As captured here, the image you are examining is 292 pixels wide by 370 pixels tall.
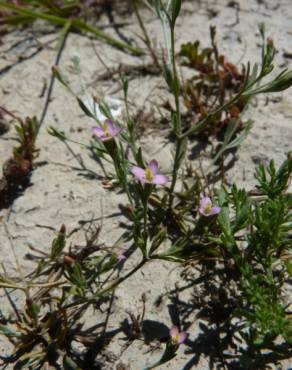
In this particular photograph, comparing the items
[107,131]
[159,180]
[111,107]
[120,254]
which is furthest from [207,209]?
[111,107]

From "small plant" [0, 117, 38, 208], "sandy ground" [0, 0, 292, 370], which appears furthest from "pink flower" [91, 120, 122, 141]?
"small plant" [0, 117, 38, 208]

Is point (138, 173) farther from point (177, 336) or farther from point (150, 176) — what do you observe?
point (177, 336)

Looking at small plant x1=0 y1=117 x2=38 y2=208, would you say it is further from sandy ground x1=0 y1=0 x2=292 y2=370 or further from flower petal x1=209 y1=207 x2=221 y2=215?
flower petal x1=209 y1=207 x2=221 y2=215

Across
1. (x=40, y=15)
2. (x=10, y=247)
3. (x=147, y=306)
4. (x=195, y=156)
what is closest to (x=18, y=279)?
(x=10, y=247)

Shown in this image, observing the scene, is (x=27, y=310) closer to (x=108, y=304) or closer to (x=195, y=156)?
(x=108, y=304)

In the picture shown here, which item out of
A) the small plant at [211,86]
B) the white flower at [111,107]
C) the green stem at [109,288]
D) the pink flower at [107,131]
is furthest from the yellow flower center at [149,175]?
the white flower at [111,107]
